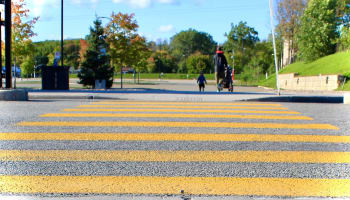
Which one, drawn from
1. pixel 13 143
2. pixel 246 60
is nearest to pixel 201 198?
pixel 13 143

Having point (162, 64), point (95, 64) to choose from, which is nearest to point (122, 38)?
point (95, 64)

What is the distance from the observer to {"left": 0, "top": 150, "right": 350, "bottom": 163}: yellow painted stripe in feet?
17.3

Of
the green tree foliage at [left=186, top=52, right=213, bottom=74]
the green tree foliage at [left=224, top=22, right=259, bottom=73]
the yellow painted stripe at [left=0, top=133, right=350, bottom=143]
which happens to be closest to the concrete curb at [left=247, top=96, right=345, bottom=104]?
the yellow painted stripe at [left=0, top=133, right=350, bottom=143]

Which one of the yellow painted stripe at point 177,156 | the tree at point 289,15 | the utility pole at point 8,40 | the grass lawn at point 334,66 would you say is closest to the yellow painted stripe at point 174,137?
the yellow painted stripe at point 177,156

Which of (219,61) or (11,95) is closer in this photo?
(11,95)

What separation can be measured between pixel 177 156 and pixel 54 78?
18772 mm

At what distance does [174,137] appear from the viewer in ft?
22.6

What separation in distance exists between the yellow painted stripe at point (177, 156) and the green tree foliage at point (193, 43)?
14448cm

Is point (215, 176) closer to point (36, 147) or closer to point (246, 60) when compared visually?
point (36, 147)

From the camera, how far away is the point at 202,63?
352 feet

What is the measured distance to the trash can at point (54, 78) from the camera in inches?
884

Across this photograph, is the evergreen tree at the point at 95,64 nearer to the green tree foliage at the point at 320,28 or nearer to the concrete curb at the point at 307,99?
the concrete curb at the point at 307,99

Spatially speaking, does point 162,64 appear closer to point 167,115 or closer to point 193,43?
point 193,43

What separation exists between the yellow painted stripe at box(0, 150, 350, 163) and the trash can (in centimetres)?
1759
